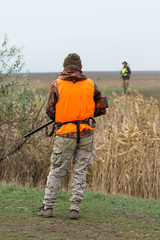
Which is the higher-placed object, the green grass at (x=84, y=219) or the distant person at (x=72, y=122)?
the distant person at (x=72, y=122)

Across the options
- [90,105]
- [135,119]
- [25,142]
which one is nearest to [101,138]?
[135,119]

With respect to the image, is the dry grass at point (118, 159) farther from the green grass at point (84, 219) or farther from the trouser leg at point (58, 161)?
the trouser leg at point (58, 161)

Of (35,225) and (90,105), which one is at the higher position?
(90,105)

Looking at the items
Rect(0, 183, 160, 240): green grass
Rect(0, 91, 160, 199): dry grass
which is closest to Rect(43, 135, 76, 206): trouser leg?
Rect(0, 183, 160, 240): green grass

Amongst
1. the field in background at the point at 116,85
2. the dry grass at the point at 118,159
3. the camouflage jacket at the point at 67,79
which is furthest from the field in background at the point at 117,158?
the camouflage jacket at the point at 67,79

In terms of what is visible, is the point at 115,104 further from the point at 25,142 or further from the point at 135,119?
the point at 25,142

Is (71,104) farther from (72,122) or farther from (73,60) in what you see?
(73,60)

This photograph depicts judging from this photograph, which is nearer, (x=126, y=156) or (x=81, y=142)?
(x=81, y=142)

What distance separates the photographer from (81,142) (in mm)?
5562

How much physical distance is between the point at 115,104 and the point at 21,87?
2601mm

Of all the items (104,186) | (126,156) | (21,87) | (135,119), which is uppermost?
(21,87)

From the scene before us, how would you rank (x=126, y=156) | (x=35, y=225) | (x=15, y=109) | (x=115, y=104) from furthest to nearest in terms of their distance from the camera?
(x=115, y=104)
(x=15, y=109)
(x=126, y=156)
(x=35, y=225)

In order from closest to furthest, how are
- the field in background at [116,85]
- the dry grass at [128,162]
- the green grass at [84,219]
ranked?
the green grass at [84,219]
the dry grass at [128,162]
the field in background at [116,85]

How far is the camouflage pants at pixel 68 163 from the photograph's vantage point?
18.2 feet
